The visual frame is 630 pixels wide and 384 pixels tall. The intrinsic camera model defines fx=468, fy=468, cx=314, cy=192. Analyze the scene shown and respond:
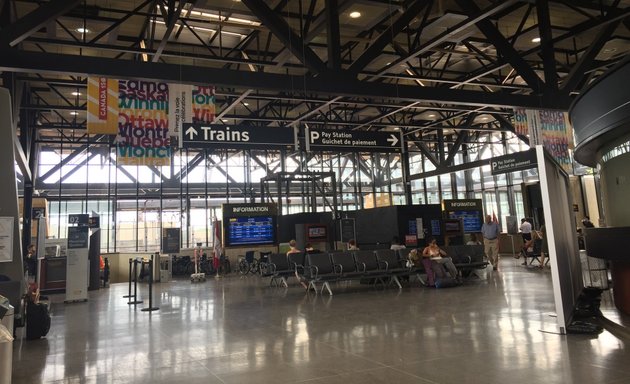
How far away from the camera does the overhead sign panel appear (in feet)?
29.2

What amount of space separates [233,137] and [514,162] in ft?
33.7

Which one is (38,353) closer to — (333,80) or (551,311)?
(333,80)

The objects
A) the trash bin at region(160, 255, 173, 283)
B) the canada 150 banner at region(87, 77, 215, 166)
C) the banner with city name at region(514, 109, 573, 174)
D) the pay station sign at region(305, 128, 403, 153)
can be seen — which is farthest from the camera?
the trash bin at region(160, 255, 173, 283)

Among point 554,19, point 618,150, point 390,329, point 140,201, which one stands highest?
point 554,19

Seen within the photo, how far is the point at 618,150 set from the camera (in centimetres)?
579

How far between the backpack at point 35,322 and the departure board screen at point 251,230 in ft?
27.6

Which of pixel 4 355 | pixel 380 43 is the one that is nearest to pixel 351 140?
pixel 380 43

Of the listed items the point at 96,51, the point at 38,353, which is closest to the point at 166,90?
the point at 96,51

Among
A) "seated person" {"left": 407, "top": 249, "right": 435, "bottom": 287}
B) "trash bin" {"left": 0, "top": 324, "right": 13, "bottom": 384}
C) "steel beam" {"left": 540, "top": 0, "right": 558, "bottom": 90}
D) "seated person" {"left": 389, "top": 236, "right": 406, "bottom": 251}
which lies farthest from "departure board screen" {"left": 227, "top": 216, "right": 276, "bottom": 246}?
"trash bin" {"left": 0, "top": 324, "right": 13, "bottom": 384}

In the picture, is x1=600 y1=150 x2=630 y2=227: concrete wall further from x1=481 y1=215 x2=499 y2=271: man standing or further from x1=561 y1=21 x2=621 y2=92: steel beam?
x1=481 y1=215 x2=499 y2=271: man standing

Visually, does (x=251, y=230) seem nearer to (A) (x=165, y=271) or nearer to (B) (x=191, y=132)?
(A) (x=165, y=271)

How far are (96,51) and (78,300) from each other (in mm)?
6226

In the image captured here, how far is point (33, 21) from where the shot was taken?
578 centimetres

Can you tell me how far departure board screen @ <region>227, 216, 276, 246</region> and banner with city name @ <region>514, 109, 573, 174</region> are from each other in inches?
327
